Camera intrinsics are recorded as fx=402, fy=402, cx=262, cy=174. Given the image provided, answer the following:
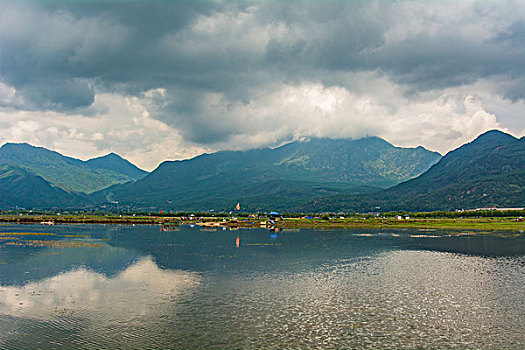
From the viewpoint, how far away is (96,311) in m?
46.9

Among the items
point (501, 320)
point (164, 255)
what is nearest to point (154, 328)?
point (501, 320)

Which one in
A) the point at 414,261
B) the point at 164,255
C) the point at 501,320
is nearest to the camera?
the point at 501,320

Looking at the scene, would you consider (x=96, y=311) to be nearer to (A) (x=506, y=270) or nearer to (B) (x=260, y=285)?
(B) (x=260, y=285)

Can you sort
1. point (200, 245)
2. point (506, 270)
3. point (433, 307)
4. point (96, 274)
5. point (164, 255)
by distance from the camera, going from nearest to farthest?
point (433, 307)
point (96, 274)
point (506, 270)
point (164, 255)
point (200, 245)

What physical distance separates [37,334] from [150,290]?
19672 millimetres

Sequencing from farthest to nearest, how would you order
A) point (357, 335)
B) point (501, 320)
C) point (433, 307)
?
point (433, 307)
point (501, 320)
point (357, 335)

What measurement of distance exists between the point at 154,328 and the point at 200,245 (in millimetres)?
76074

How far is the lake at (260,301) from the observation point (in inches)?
1491

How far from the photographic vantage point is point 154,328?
133 feet

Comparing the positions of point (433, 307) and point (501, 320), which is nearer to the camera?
point (501, 320)

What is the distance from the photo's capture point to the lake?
37875mm

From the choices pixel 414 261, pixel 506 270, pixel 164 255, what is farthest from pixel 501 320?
pixel 164 255

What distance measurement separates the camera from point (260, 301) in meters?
51.1

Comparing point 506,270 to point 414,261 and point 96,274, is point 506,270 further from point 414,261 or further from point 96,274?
point 96,274
